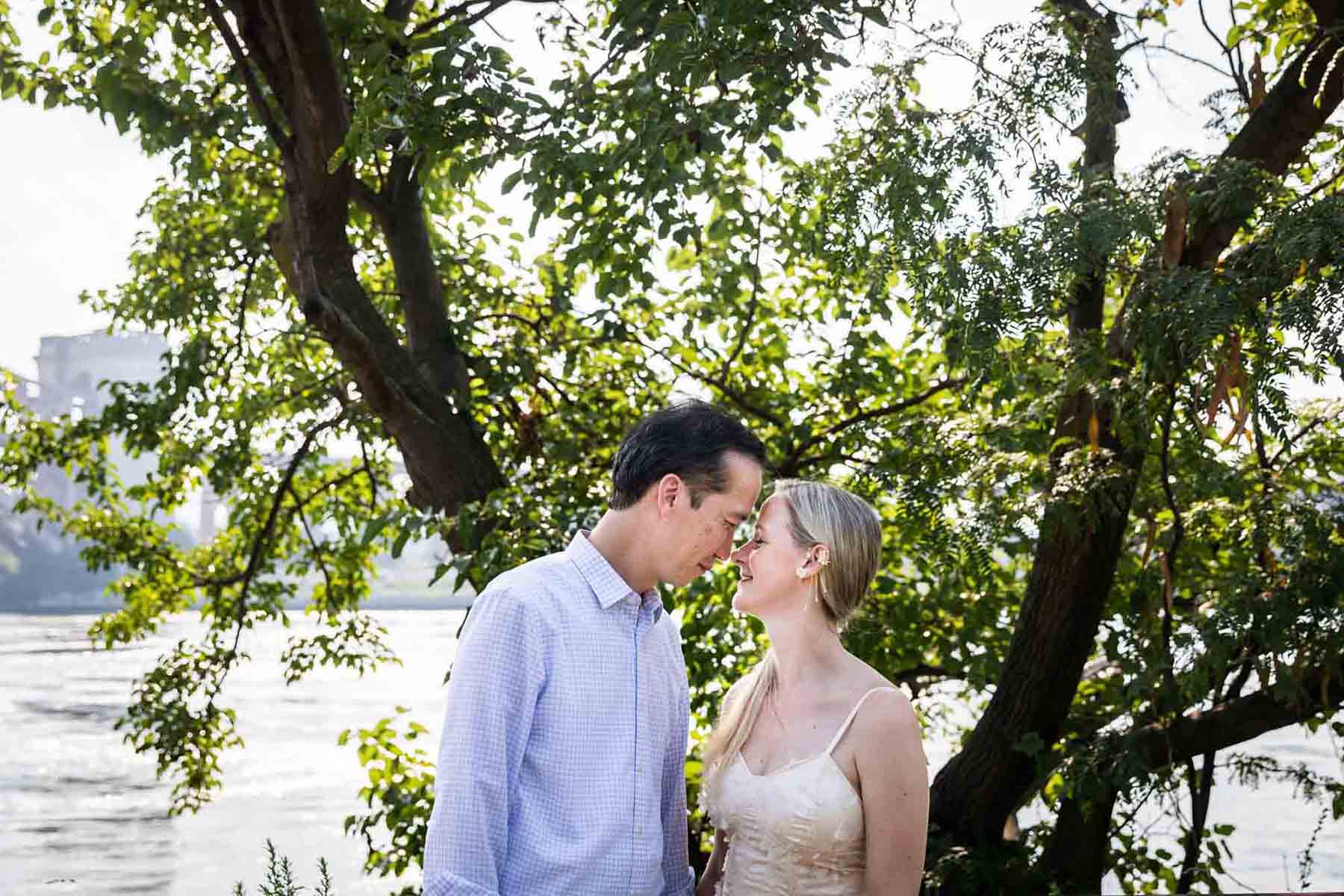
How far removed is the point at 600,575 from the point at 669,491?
16 cm

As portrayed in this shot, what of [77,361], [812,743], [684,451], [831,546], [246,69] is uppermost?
[77,361]

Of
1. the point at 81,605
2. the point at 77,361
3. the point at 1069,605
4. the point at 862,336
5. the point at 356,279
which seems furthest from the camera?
the point at 81,605

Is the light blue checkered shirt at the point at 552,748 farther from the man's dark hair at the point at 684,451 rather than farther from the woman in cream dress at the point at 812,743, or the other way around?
the woman in cream dress at the point at 812,743

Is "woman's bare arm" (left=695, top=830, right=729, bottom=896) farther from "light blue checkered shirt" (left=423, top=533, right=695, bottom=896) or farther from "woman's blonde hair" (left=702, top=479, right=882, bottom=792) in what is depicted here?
"light blue checkered shirt" (left=423, top=533, right=695, bottom=896)

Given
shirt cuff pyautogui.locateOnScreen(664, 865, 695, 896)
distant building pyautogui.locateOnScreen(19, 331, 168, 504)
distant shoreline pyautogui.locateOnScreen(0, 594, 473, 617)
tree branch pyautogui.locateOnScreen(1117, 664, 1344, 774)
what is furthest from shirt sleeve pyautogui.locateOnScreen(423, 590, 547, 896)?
distant shoreline pyautogui.locateOnScreen(0, 594, 473, 617)

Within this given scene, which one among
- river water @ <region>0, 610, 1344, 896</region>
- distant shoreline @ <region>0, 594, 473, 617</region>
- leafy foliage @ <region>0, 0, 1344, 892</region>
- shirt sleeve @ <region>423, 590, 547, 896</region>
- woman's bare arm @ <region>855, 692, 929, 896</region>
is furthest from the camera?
distant shoreline @ <region>0, 594, 473, 617</region>

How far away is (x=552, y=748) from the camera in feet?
6.65

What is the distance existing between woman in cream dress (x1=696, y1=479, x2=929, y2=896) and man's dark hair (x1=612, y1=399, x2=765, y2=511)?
1.10 feet

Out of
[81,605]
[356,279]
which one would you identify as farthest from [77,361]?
[356,279]

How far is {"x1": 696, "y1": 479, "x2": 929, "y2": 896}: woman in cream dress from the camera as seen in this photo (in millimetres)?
2338

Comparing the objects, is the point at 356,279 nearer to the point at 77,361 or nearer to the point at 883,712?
the point at 883,712

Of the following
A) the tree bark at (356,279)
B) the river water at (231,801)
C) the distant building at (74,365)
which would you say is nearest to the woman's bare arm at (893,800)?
the tree bark at (356,279)

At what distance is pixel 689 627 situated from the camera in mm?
5086

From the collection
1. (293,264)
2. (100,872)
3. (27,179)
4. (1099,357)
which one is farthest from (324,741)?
(27,179)
